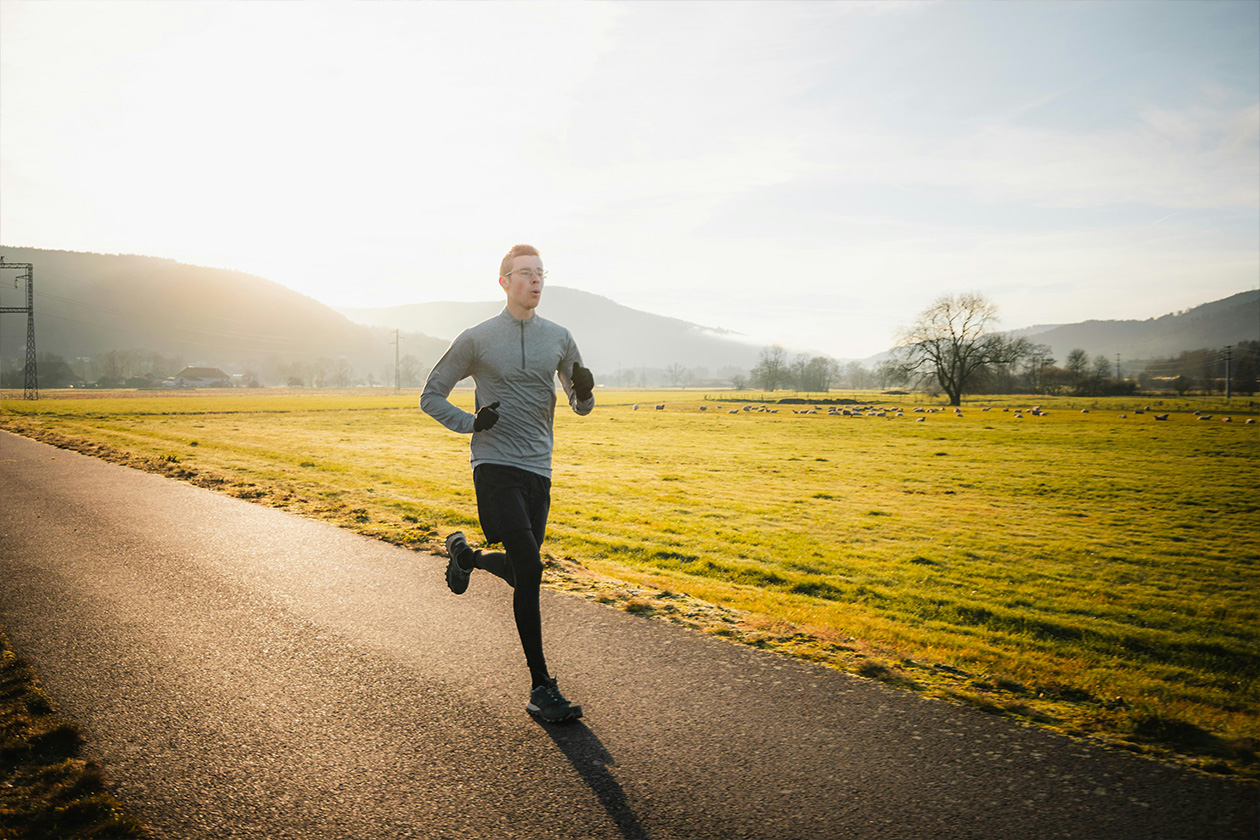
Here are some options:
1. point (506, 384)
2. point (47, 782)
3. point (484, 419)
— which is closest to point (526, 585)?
point (484, 419)

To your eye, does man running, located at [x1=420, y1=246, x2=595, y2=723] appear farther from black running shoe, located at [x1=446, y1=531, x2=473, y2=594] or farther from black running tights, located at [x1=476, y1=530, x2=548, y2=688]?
black running shoe, located at [x1=446, y1=531, x2=473, y2=594]

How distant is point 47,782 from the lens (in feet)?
10.2

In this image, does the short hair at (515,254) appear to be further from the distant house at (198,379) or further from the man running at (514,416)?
the distant house at (198,379)

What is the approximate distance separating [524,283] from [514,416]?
853mm

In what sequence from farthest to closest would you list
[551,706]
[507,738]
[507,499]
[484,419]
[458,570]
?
[458,570], [507,499], [484,419], [551,706], [507,738]

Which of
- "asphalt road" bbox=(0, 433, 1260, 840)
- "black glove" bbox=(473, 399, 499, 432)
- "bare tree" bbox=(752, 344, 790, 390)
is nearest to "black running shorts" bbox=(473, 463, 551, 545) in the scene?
"black glove" bbox=(473, 399, 499, 432)

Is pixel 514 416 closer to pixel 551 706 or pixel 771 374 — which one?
pixel 551 706

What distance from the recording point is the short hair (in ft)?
14.2

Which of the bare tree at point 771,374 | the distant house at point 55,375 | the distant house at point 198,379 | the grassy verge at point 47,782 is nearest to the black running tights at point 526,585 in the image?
the grassy verge at point 47,782

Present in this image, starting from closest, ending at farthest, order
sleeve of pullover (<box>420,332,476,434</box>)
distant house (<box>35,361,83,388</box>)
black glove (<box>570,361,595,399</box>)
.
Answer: sleeve of pullover (<box>420,332,476,434</box>), black glove (<box>570,361,595,399</box>), distant house (<box>35,361,83,388</box>)

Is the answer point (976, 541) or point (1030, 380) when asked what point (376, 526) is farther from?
point (1030, 380)

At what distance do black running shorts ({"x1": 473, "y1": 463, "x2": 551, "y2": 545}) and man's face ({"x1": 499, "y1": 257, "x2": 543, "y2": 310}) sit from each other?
1056mm

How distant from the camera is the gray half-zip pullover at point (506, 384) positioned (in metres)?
4.23

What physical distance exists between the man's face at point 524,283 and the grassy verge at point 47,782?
3.17 m
